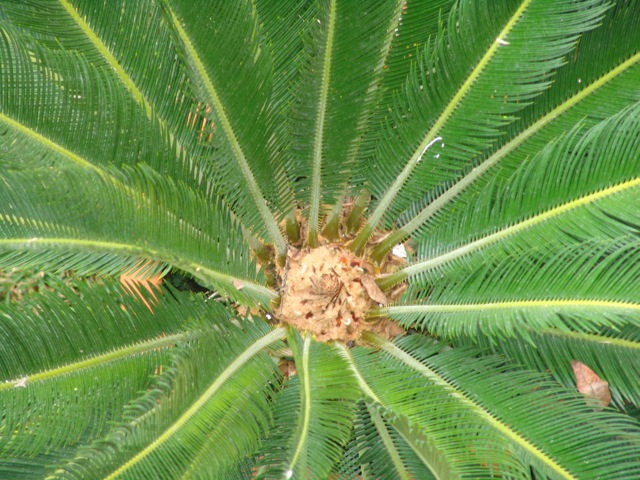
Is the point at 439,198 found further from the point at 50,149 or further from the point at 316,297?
the point at 50,149

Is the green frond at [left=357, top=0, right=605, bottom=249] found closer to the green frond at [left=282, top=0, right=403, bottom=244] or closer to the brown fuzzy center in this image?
the green frond at [left=282, top=0, right=403, bottom=244]

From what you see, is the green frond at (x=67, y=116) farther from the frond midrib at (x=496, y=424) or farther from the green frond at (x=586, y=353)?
the green frond at (x=586, y=353)

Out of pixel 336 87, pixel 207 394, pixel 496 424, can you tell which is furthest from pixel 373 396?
pixel 336 87

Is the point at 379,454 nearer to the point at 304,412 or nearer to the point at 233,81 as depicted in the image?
the point at 304,412

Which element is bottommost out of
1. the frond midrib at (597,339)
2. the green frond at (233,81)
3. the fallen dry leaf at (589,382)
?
the fallen dry leaf at (589,382)

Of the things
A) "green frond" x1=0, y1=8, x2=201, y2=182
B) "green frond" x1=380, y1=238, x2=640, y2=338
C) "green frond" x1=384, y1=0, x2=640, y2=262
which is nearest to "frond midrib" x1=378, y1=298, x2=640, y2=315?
"green frond" x1=380, y1=238, x2=640, y2=338

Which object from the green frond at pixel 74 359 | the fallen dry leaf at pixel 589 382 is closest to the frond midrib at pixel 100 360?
the green frond at pixel 74 359
